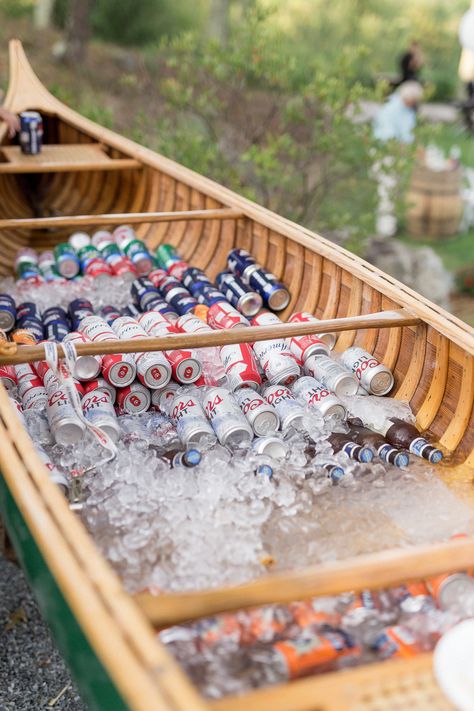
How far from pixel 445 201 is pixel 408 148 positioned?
3056mm

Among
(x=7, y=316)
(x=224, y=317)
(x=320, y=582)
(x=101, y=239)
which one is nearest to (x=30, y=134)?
(x=101, y=239)

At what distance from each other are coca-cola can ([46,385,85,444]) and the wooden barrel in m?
7.71

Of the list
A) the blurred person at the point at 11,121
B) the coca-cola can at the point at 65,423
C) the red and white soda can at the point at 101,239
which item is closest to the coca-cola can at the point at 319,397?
the coca-cola can at the point at 65,423

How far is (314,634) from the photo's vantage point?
165 cm

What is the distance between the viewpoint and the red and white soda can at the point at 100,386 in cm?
278

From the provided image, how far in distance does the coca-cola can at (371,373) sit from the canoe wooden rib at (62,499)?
0.06m

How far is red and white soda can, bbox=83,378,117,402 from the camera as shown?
2.78 metres

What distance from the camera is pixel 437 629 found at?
170 cm

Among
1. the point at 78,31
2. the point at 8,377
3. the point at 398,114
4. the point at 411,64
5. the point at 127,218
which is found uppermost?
the point at 78,31

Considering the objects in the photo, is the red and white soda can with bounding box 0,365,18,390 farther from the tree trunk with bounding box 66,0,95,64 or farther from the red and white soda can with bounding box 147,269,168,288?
the tree trunk with bounding box 66,0,95,64

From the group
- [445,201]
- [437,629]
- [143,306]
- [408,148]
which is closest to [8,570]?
[143,306]

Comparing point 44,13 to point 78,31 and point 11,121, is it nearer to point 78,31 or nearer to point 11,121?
point 78,31

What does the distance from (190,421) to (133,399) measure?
328 mm

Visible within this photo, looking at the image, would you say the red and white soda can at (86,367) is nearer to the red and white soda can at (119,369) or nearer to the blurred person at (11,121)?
the red and white soda can at (119,369)
